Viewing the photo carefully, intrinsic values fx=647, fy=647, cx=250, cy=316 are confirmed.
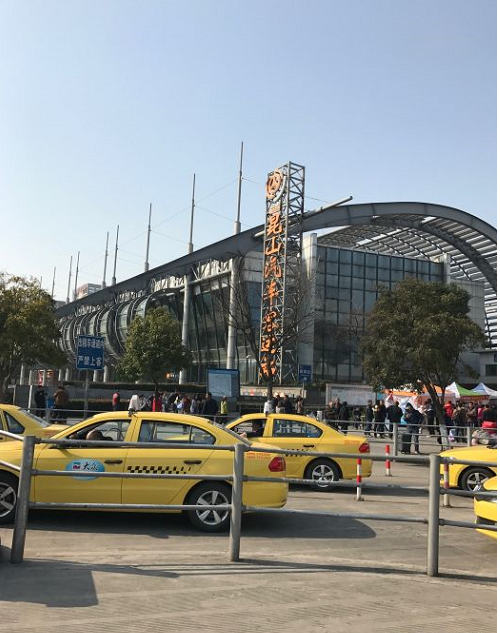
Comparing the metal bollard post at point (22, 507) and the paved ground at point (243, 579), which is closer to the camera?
the paved ground at point (243, 579)

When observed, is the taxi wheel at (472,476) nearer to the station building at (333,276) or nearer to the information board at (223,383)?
the information board at (223,383)

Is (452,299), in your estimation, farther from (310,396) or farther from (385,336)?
(310,396)

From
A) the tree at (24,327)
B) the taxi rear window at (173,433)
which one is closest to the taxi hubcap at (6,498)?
the taxi rear window at (173,433)

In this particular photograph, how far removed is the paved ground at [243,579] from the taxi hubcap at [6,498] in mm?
437

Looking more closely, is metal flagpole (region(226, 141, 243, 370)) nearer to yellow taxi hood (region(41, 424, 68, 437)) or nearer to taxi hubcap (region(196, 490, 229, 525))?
yellow taxi hood (region(41, 424, 68, 437))

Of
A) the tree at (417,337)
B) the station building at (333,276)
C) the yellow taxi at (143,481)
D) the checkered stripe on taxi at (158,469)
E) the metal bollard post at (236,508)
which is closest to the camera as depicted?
the metal bollard post at (236,508)

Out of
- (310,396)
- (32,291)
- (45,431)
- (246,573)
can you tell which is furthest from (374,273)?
(246,573)

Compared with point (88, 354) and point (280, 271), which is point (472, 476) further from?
point (280, 271)

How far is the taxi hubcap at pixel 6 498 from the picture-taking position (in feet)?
27.0

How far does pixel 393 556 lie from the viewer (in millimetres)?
7422

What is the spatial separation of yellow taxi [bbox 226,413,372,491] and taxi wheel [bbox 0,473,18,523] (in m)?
5.59

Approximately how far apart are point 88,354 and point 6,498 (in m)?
13.7

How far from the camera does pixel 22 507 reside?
242 inches

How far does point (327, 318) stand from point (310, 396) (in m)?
15.8
